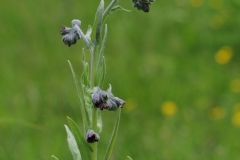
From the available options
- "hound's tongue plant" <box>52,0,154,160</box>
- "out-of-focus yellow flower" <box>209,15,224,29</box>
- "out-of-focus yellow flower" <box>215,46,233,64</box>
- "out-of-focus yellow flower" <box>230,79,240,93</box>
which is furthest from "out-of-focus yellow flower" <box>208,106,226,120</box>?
"hound's tongue plant" <box>52,0,154,160</box>

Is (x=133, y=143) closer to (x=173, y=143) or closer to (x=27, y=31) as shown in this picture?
(x=173, y=143)

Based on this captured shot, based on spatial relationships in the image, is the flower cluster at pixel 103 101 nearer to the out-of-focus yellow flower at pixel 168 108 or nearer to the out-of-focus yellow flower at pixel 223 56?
the out-of-focus yellow flower at pixel 168 108

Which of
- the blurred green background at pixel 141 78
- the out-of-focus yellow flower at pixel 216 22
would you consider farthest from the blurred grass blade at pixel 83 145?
the out-of-focus yellow flower at pixel 216 22

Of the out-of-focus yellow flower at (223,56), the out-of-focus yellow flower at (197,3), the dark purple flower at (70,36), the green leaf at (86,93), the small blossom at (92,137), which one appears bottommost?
the out-of-focus yellow flower at (223,56)

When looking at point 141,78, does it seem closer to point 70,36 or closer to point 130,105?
point 130,105

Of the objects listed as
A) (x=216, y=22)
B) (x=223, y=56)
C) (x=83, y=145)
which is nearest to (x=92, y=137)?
(x=83, y=145)

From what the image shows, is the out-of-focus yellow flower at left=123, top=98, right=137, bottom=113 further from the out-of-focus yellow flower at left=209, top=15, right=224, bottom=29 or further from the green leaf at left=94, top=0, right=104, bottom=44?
the green leaf at left=94, top=0, right=104, bottom=44
